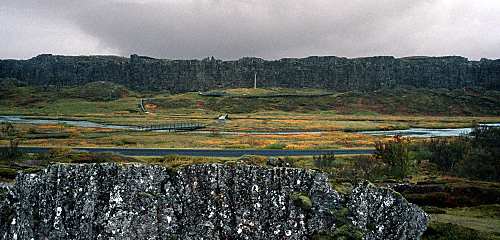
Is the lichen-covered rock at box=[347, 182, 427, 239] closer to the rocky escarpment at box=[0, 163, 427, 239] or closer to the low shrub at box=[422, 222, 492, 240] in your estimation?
the rocky escarpment at box=[0, 163, 427, 239]

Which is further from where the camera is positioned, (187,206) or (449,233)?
(449,233)

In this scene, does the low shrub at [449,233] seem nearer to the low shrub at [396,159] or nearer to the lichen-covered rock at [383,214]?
the lichen-covered rock at [383,214]

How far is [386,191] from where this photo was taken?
27562mm

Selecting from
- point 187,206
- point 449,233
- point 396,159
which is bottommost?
point 449,233

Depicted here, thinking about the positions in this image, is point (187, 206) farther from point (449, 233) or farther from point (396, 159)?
point (396, 159)

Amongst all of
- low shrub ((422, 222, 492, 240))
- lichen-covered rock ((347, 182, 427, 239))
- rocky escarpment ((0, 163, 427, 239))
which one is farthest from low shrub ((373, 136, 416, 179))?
rocky escarpment ((0, 163, 427, 239))

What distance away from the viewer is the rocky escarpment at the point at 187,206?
88.1 feet

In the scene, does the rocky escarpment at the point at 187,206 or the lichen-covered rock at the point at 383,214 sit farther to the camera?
the lichen-covered rock at the point at 383,214

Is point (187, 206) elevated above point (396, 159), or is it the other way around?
point (187, 206)

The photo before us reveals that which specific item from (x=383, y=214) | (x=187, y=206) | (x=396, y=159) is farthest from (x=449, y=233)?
(x=396, y=159)

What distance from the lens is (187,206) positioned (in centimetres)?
2730

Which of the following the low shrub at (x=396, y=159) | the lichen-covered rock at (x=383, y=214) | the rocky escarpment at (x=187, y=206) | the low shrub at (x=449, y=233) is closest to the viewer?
the rocky escarpment at (x=187, y=206)

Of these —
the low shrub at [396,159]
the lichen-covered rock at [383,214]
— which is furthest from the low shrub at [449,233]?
the low shrub at [396,159]

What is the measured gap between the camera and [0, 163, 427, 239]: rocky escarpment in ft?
88.1
